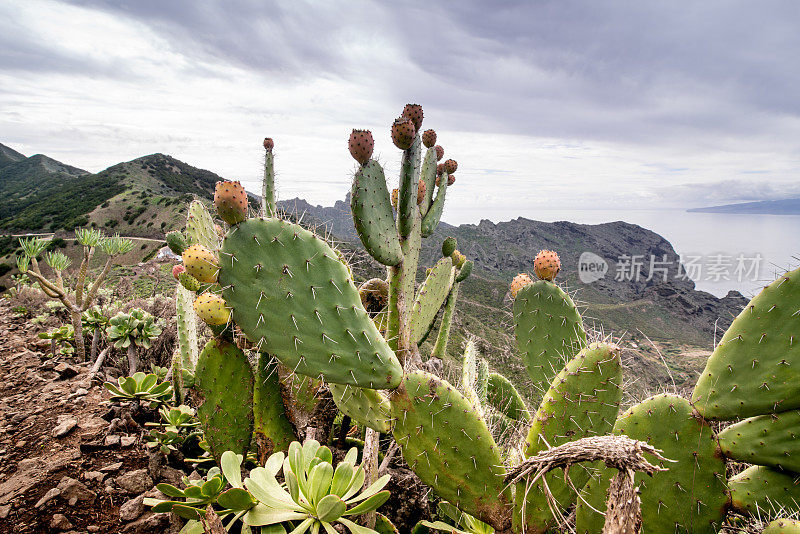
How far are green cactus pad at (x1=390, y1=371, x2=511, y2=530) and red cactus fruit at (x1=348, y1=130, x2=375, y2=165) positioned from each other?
4.15ft

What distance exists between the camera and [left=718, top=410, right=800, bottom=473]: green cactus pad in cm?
134

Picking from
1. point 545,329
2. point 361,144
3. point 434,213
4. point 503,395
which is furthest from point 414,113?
point 503,395

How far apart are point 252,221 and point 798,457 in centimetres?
203

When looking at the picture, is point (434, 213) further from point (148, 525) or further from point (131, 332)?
point (148, 525)

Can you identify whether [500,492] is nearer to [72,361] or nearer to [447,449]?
[447,449]

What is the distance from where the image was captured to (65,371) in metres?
2.97

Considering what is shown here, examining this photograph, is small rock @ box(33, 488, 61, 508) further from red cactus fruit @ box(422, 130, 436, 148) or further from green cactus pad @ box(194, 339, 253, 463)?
red cactus fruit @ box(422, 130, 436, 148)

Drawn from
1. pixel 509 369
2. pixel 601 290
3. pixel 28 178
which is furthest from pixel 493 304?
pixel 28 178

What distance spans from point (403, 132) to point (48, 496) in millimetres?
2265

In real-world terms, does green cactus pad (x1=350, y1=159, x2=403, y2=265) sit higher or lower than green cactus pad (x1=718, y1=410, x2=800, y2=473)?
higher

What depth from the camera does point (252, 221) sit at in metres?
1.46

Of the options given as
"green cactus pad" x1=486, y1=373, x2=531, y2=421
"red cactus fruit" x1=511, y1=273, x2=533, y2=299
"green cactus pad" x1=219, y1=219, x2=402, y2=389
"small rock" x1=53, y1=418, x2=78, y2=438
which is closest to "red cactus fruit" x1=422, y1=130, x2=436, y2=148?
"red cactus fruit" x1=511, y1=273, x2=533, y2=299

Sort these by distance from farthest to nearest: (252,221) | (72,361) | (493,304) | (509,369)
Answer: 1. (493,304)
2. (509,369)
3. (72,361)
4. (252,221)

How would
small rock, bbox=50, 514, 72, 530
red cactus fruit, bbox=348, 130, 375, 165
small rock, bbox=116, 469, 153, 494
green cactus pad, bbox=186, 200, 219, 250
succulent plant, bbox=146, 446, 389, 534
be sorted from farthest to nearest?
green cactus pad, bbox=186, 200, 219, 250
red cactus fruit, bbox=348, 130, 375, 165
small rock, bbox=116, 469, 153, 494
small rock, bbox=50, 514, 72, 530
succulent plant, bbox=146, 446, 389, 534
